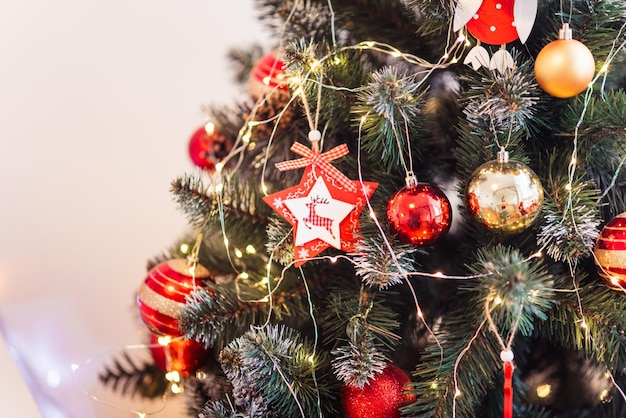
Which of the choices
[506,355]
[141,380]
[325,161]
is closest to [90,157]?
[141,380]

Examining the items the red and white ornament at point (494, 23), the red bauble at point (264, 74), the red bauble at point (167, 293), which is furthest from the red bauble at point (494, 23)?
the red bauble at point (167, 293)

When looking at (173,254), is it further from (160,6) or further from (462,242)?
(160,6)

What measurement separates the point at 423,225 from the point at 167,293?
324 millimetres

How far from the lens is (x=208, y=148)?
80cm

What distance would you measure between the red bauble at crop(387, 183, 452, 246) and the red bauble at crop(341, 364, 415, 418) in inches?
5.4

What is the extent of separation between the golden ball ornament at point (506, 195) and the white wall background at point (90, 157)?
0.56 meters

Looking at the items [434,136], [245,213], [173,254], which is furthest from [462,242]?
[173,254]

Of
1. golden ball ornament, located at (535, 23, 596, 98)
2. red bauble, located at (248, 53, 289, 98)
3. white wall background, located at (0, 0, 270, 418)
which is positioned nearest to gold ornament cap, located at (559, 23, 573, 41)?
golden ball ornament, located at (535, 23, 596, 98)

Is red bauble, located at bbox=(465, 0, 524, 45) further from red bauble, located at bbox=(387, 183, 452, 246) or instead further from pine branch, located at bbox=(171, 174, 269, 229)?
pine branch, located at bbox=(171, 174, 269, 229)

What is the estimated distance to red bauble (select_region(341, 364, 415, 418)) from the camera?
54 centimetres

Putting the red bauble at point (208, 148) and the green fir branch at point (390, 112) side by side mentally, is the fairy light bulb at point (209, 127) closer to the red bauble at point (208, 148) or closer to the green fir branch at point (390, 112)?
the red bauble at point (208, 148)

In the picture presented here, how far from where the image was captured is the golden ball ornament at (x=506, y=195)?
1.61ft

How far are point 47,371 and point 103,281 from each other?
0.17 metres

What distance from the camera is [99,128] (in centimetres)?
100
